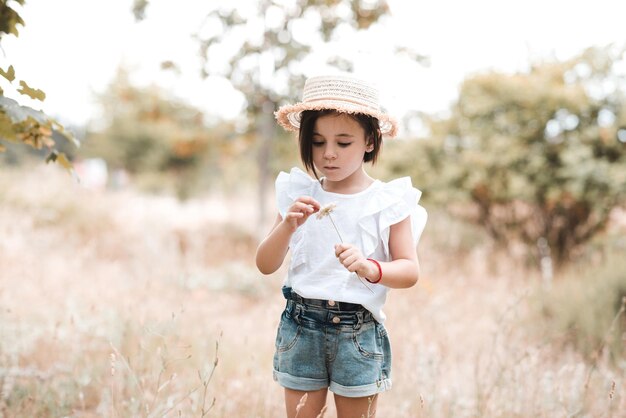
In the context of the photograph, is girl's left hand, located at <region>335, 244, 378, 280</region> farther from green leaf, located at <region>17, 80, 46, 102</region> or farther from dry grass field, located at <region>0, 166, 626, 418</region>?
green leaf, located at <region>17, 80, 46, 102</region>

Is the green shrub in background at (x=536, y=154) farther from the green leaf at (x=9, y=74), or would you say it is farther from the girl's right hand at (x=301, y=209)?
the green leaf at (x=9, y=74)

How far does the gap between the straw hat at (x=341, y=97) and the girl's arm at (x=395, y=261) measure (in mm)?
419

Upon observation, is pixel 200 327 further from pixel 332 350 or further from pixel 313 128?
pixel 313 128

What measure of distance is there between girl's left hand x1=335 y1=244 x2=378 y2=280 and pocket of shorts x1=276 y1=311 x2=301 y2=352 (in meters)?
0.39

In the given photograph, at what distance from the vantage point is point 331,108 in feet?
6.67

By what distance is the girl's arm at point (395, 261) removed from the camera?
185 centimetres

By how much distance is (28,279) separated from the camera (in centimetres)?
498

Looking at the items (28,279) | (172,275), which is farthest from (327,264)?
(172,275)

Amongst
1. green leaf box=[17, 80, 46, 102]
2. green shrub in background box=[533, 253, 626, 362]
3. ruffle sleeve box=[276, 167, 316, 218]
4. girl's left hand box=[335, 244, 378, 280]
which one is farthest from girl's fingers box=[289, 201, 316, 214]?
green shrub in background box=[533, 253, 626, 362]

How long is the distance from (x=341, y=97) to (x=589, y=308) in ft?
11.6

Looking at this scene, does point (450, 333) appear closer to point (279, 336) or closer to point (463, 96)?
point (279, 336)

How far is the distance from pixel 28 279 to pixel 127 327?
1.99 metres

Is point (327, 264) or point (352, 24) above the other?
point (352, 24)

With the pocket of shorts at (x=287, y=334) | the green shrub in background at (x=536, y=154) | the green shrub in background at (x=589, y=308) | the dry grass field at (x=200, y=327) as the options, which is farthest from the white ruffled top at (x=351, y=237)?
the green shrub in background at (x=536, y=154)
